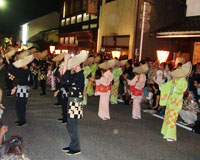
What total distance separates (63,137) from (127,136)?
62.6 inches

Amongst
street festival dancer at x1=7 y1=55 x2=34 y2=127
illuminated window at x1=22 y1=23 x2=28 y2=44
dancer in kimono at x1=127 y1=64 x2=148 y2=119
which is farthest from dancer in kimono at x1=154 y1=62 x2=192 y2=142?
illuminated window at x1=22 y1=23 x2=28 y2=44

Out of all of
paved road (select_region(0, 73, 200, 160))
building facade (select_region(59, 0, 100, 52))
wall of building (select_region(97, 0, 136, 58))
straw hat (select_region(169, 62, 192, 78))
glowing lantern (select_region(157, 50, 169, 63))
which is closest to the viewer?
paved road (select_region(0, 73, 200, 160))

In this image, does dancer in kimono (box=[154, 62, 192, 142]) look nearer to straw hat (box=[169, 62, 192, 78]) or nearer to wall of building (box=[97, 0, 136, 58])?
straw hat (box=[169, 62, 192, 78])

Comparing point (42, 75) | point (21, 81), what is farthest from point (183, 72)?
point (42, 75)

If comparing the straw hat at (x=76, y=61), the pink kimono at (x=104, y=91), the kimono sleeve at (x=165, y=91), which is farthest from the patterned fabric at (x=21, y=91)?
the kimono sleeve at (x=165, y=91)

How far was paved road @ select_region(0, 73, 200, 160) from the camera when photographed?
4727mm

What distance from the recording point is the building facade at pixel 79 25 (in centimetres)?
1948

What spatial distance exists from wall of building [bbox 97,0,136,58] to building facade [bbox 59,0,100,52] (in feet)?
2.93

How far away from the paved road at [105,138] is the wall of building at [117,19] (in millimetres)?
8650

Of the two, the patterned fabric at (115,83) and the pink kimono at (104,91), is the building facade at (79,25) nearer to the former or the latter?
the patterned fabric at (115,83)

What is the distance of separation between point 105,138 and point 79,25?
1895cm

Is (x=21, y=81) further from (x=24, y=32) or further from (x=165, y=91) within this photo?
(x=24, y=32)

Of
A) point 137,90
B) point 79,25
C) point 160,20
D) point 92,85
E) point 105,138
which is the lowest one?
point 105,138

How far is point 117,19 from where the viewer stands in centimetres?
1652
